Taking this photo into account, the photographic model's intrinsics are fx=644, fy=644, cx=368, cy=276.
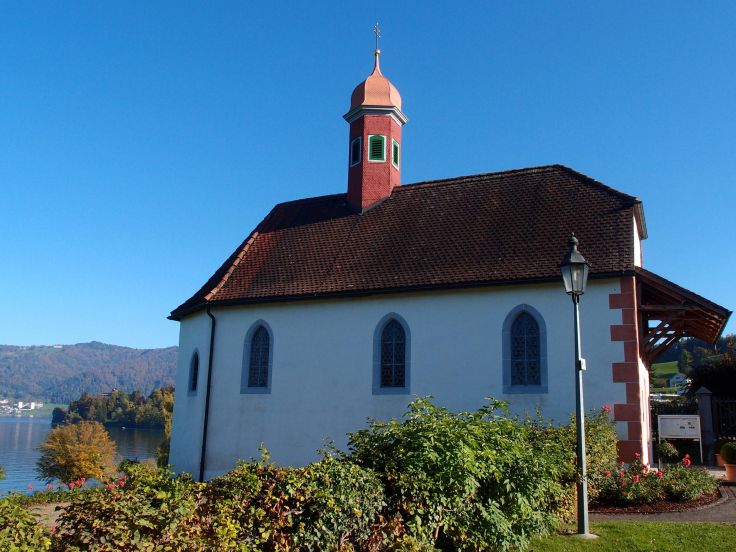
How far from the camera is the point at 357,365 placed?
668 inches

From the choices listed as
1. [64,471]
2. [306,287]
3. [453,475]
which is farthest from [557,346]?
[64,471]

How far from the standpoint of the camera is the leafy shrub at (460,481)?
289 inches

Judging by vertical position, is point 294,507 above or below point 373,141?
below

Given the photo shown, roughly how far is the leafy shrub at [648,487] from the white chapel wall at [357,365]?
1910mm

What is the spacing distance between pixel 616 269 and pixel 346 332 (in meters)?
6.98

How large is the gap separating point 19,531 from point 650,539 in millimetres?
8180

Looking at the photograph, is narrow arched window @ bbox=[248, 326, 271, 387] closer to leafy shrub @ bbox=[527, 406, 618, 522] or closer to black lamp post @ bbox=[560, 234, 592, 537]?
leafy shrub @ bbox=[527, 406, 618, 522]

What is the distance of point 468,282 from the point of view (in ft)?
52.0

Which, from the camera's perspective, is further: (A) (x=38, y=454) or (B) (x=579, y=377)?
(A) (x=38, y=454)

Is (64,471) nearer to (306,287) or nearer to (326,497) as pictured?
(306,287)

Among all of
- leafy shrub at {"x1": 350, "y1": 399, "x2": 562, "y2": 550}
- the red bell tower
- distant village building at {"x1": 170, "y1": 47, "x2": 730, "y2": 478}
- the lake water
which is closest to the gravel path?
distant village building at {"x1": 170, "y1": 47, "x2": 730, "y2": 478}

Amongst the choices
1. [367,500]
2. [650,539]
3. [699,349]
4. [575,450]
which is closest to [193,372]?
[575,450]

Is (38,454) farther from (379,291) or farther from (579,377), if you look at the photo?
(579,377)

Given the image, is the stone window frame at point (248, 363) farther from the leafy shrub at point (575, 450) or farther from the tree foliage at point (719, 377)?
the tree foliage at point (719, 377)
